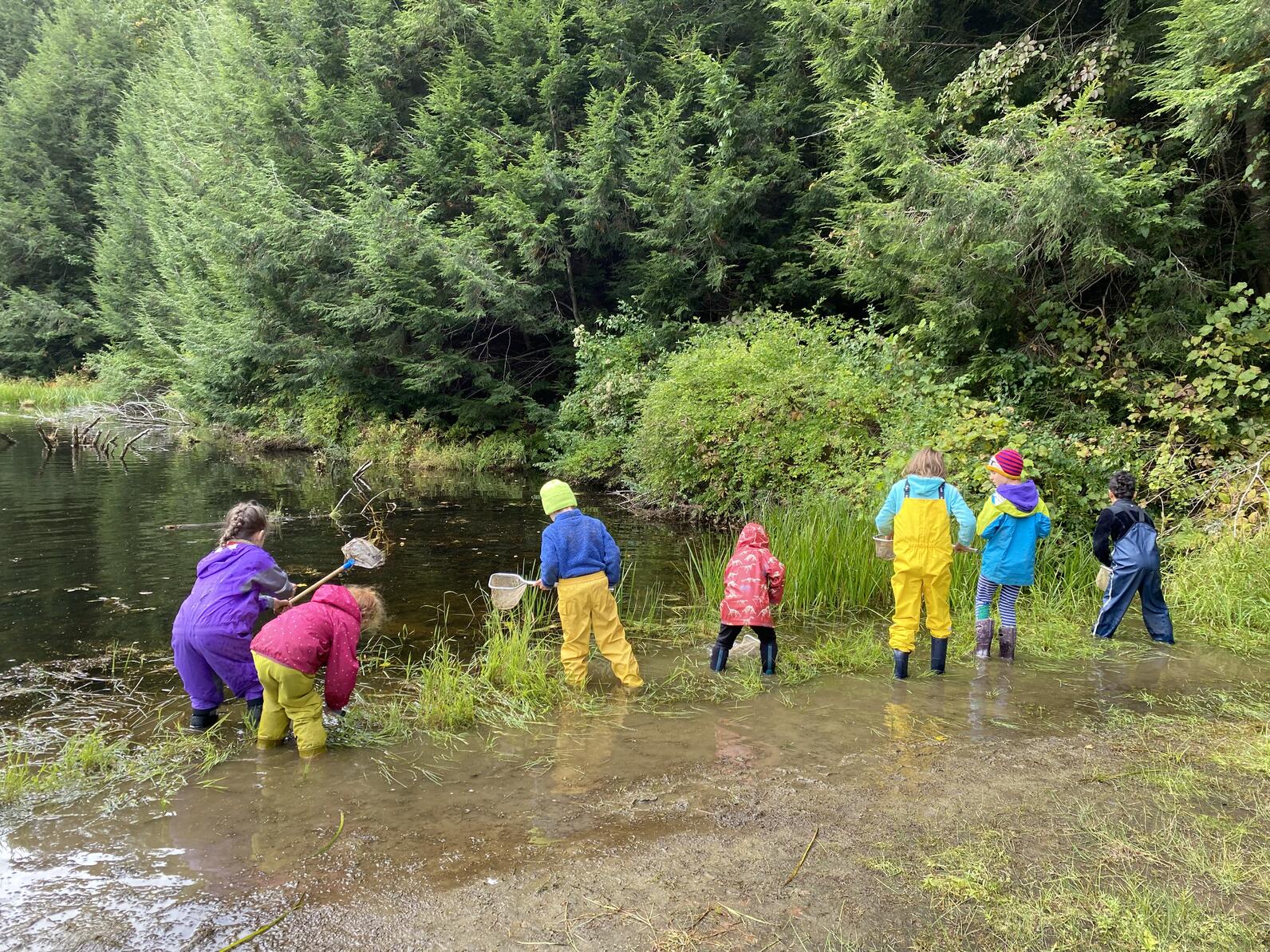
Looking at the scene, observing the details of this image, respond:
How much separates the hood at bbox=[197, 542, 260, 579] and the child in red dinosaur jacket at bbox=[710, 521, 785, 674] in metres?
3.09

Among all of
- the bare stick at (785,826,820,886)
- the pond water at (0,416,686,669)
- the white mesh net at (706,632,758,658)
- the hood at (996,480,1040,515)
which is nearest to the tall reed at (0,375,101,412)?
the pond water at (0,416,686,669)

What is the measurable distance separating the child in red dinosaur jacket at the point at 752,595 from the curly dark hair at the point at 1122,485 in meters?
2.85

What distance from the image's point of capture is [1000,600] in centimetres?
616

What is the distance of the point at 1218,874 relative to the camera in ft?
9.87

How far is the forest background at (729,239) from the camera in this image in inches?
348

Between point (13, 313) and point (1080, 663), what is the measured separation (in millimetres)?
48593

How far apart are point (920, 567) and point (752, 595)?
1.16 m

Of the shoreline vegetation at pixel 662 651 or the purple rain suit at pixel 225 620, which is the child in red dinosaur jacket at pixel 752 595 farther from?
the purple rain suit at pixel 225 620

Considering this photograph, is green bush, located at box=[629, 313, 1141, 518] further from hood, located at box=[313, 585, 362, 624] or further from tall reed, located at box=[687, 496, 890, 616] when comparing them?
hood, located at box=[313, 585, 362, 624]

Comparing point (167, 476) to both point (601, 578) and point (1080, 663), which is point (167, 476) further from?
point (1080, 663)

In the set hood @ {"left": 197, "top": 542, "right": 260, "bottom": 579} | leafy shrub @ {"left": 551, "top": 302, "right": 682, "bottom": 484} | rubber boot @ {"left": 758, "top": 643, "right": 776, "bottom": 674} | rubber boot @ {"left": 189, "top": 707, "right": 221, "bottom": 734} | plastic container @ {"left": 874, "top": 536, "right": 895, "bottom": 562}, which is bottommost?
rubber boot @ {"left": 189, "top": 707, "right": 221, "bottom": 734}

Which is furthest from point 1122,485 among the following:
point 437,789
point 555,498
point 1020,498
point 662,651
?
point 437,789

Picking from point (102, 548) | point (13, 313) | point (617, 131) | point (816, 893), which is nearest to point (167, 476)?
point (102, 548)

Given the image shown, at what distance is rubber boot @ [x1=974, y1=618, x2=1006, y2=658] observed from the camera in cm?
617
